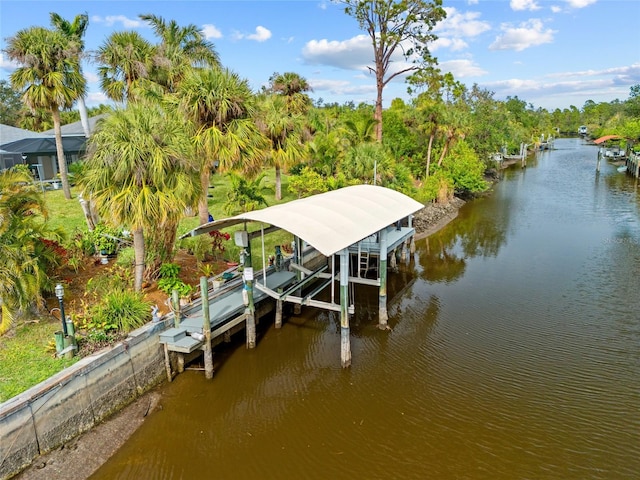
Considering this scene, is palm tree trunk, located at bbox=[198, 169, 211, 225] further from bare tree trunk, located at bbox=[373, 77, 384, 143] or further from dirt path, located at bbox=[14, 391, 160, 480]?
bare tree trunk, located at bbox=[373, 77, 384, 143]

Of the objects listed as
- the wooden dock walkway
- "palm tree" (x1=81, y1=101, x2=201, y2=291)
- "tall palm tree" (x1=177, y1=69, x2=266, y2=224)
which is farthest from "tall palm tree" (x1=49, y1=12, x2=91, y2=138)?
the wooden dock walkway

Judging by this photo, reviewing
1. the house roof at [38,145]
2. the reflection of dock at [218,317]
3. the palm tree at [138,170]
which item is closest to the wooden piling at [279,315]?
the reflection of dock at [218,317]

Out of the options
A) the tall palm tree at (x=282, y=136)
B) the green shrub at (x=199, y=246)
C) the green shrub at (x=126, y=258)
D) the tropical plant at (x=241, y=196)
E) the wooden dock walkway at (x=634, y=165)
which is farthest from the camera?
the wooden dock walkway at (x=634, y=165)

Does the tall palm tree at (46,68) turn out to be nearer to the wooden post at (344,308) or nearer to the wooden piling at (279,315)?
the wooden piling at (279,315)

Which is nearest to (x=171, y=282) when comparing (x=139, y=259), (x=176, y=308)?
(x=139, y=259)

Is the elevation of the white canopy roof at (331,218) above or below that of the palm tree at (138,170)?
below

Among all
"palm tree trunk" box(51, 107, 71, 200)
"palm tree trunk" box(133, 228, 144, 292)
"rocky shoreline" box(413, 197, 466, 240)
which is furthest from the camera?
"rocky shoreline" box(413, 197, 466, 240)
